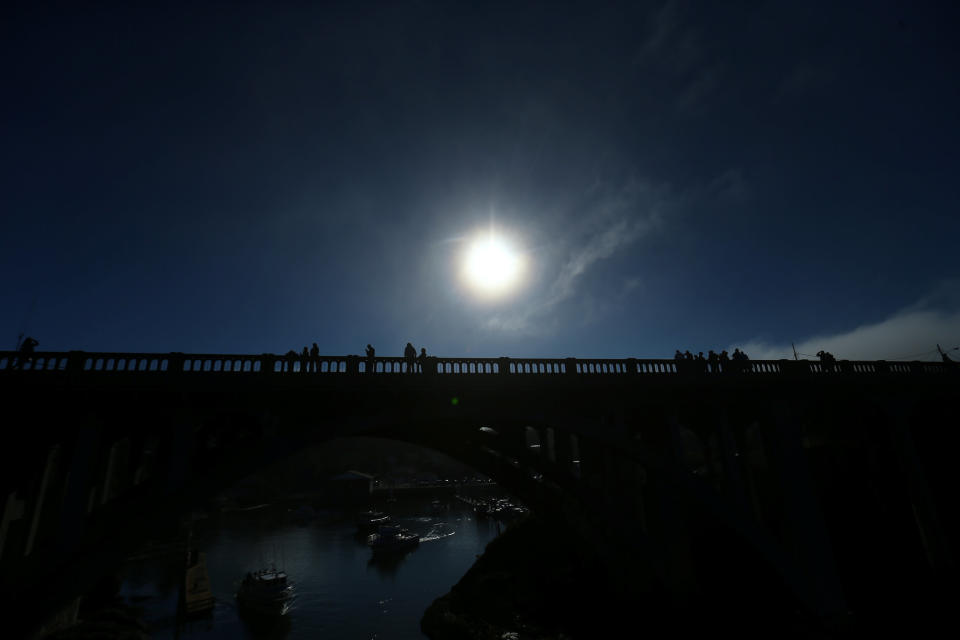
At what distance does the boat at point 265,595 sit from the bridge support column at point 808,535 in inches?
1352

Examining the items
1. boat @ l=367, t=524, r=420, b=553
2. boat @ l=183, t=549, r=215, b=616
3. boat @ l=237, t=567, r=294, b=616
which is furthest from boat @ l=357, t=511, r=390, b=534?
boat @ l=237, t=567, r=294, b=616

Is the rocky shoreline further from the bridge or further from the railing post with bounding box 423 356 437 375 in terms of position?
the railing post with bounding box 423 356 437 375

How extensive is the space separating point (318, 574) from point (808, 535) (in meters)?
44.3

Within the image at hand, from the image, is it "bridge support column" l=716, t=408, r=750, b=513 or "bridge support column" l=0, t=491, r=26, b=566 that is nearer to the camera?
"bridge support column" l=0, t=491, r=26, b=566

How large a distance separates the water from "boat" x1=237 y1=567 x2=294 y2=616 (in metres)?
0.88

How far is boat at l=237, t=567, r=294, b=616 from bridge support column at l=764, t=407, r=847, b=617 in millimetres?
34331

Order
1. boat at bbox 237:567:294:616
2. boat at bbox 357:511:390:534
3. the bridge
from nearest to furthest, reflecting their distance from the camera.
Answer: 1. the bridge
2. boat at bbox 237:567:294:616
3. boat at bbox 357:511:390:534

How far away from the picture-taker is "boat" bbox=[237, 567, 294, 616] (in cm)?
3281

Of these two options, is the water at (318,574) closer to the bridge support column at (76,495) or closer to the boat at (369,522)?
the boat at (369,522)

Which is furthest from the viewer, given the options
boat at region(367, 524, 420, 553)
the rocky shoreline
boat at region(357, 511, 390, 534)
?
boat at region(357, 511, 390, 534)

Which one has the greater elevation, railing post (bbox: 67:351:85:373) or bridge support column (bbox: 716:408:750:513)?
railing post (bbox: 67:351:85:373)

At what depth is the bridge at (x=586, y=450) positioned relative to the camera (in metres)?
12.4

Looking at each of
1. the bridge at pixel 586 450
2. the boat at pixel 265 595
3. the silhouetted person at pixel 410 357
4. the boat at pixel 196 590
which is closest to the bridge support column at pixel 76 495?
the bridge at pixel 586 450

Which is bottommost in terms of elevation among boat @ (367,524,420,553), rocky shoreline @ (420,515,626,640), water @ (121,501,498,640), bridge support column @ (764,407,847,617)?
water @ (121,501,498,640)
